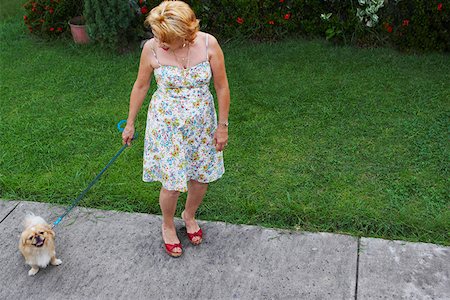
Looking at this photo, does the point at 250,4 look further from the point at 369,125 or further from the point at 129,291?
the point at 129,291

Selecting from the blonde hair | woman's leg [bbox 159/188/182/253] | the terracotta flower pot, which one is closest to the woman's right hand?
woman's leg [bbox 159/188/182/253]

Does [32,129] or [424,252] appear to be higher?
[424,252]

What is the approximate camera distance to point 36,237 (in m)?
3.21

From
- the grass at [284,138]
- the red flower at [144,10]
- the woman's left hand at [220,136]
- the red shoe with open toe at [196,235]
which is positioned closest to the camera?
the woman's left hand at [220,136]

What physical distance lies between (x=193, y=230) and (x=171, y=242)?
0.18m

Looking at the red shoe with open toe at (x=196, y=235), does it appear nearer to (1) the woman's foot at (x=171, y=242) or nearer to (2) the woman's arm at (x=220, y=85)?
(1) the woman's foot at (x=171, y=242)

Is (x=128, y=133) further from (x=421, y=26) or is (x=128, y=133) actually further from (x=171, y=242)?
(x=421, y=26)

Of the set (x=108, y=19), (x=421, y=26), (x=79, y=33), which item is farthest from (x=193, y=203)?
(x=79, y=33)

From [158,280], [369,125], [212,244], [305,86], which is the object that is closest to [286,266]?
[212,244]

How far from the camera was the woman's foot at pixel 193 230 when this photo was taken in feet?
11.7

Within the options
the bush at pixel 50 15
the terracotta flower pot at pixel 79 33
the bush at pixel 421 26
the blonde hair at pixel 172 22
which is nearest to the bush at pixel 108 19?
the terracotta flower pot at pixel 79 33

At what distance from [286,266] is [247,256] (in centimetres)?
27

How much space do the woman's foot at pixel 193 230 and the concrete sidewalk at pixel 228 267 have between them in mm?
49

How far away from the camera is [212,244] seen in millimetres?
3576
